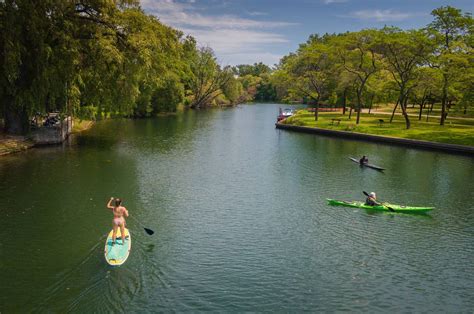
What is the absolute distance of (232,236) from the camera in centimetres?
2319

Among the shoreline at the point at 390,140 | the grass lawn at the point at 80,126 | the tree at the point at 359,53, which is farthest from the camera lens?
the tree at the point at 359,53

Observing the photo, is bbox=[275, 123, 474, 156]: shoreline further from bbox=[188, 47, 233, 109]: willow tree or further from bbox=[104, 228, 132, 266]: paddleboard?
bbox=[188, 47, 233, 109]: willow tree

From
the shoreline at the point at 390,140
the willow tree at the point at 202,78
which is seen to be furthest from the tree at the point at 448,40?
the willow tree at the point at 202,78

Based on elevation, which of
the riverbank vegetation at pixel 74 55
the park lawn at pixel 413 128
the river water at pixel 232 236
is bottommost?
the river water at pixel 232 236

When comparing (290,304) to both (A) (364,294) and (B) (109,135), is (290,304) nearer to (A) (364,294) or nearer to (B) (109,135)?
(A) (364,294)

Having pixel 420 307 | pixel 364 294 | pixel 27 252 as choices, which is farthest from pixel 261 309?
pixel 27 252

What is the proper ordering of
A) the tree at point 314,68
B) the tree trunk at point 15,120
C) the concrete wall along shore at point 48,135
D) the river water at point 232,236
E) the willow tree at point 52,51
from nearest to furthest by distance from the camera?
1. the river water at point 232,236
2. the willow tree at point 52,51
3. the tree trunk at point 15,120
4. the concrete wall along shore at point 48,135
5. the tree at point 314,68

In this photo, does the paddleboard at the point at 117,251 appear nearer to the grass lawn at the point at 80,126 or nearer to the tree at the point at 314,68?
the grass lawn at the point at 80,126

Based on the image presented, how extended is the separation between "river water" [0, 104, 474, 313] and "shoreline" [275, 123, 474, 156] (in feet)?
23.2

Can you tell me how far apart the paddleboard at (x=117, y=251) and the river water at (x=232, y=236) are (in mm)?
442

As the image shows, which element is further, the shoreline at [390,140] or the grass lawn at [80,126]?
the grass lawn at [80,126]

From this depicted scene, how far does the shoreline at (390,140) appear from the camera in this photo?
50781 mm

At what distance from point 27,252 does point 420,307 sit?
1784 centimetres

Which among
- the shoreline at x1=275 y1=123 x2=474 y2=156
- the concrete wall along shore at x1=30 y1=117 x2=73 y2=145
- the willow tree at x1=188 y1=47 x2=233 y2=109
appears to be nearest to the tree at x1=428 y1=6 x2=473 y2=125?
the shoreline at x1=275 y1=123 x2=474 y2=156
